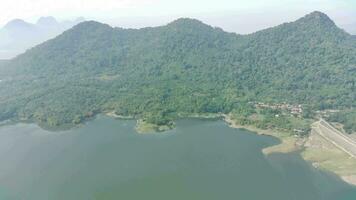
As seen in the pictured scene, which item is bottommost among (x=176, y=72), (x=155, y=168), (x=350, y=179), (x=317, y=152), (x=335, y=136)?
(x=155, y=168)

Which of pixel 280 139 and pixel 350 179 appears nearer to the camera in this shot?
pixel 350 179

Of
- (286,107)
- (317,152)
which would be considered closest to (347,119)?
(286,107)

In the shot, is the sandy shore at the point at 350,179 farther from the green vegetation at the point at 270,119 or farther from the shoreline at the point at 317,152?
the green vegetation at the point at 270,119

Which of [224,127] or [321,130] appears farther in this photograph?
[224,127]

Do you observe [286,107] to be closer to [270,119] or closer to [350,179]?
[270,119]

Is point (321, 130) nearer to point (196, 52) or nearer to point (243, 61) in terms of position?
point (243, 61)

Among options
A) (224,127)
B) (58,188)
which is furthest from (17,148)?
(224,127)
